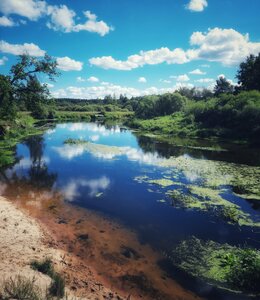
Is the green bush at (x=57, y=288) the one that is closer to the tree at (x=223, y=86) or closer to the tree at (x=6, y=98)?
the tree at (x=6, y=98)

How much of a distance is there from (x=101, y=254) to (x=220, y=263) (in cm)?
490

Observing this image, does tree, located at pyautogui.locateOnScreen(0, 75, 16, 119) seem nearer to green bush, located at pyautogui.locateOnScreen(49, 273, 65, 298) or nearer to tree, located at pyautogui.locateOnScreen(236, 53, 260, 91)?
green bush, located at pyautogui.locateOnScreen(49, 273, 65, 298)

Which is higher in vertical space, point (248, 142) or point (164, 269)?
point (248, 142)

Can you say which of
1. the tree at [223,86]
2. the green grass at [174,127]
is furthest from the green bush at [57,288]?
the tree at [223,86]

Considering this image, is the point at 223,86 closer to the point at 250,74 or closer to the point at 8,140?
the point at 250,74

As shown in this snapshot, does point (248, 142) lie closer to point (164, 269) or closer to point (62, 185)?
point (62, 185)

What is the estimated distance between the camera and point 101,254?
12.2 meters

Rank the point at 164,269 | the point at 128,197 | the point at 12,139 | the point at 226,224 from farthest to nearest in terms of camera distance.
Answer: the point at 12,139
the point at 128,197
the point at 226,224
the point at 164,269

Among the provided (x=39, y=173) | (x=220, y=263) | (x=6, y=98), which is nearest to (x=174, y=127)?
(x=6, y=98)

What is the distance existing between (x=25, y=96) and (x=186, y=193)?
2292 cm

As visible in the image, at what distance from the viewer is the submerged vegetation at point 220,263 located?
10148 mm

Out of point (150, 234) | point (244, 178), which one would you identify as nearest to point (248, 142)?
point (244, 178)

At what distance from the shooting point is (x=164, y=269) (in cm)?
1127

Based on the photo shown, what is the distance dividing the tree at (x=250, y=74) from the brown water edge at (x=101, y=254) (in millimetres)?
66251
